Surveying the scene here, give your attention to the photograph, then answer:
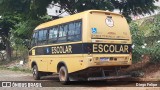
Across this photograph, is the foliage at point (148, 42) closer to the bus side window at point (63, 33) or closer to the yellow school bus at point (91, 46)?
the yellow school bus at point (91, 46)

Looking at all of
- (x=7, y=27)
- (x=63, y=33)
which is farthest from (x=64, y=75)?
(x=7, y=27)

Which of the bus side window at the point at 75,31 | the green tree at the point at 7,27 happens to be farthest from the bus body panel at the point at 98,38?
the green tree at the point at 7,27

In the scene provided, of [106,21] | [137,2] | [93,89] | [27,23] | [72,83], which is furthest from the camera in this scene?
[27,23]

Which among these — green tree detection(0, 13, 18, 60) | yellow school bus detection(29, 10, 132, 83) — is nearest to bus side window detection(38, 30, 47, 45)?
yellow school bus detection(29, 10, 132, 83)

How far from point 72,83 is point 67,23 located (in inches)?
104

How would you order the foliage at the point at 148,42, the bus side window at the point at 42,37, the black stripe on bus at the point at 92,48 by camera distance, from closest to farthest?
1. the black stripe on bus at the point at 92,48
2. the foliage at the point at 148,42
3. the bus side window at the point at 42,37

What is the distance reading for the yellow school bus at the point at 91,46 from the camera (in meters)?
13.0

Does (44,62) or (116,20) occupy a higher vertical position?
(116,20)

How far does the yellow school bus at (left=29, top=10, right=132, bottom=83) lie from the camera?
13.0 metres

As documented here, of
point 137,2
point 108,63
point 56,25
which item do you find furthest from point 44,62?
point 137,2

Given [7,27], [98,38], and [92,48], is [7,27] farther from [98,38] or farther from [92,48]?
[92,48]

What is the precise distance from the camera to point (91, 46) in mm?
13000

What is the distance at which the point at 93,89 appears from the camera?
12.7 metres

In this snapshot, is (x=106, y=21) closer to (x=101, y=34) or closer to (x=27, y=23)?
(x=101, y=34)
